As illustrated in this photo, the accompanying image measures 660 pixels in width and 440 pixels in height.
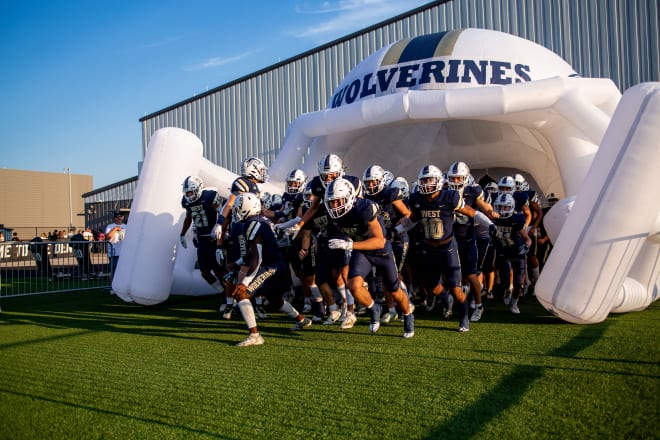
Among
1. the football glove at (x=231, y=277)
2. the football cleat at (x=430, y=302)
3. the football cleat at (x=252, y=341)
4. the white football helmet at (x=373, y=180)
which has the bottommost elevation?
the football cleat at (x=252, y=341)

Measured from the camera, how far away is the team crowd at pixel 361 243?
5707 mm

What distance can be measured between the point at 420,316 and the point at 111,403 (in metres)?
4.39

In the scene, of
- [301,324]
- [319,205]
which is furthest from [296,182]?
[301,324]

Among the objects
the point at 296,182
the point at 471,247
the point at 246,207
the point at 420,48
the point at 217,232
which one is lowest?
the point at 471,247

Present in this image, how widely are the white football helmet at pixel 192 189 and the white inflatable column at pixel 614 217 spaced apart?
495 cm

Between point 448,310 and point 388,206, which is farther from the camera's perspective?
point 448,310

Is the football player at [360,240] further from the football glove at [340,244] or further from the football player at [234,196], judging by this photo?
the football player at [234,196]

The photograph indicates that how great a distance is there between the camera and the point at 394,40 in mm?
20109

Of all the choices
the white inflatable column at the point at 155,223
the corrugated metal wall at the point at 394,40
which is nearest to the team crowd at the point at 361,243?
the white inflatable column at the point at 155,223

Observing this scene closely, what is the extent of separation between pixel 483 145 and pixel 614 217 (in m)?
7.66

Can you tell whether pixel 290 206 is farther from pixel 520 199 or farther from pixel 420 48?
pixel 420 48

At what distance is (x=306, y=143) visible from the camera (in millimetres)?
11312

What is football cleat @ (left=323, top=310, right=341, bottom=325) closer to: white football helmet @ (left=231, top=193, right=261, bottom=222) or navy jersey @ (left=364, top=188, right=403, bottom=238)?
navy jersey @ (left=364, top=188, right=403, bottom=238)

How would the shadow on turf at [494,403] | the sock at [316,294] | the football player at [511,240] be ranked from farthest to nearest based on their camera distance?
the football player at [511,240] < the sock at [316,294] < the shadow on turf at [494,403]
